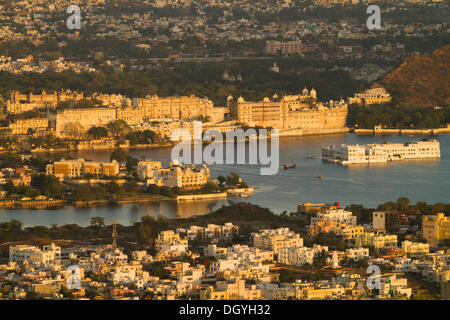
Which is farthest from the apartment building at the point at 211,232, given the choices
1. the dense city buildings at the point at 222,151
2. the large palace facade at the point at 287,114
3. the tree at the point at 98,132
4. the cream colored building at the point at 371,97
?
the cream colored building at the point at 371,97

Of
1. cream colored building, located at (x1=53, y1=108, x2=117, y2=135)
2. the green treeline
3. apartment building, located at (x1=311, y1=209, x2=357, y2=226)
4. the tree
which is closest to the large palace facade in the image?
the green treeline

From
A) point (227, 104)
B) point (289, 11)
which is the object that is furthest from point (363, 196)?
point (289, 11)

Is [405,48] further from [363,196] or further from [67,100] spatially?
[363,196]

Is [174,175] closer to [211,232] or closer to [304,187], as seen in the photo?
[304,187]

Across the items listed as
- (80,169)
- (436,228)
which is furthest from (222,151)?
(436,228)

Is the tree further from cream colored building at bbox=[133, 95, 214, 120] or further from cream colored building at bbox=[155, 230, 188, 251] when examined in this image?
cream colored building at bbox=[155, 230, 188, 251]
